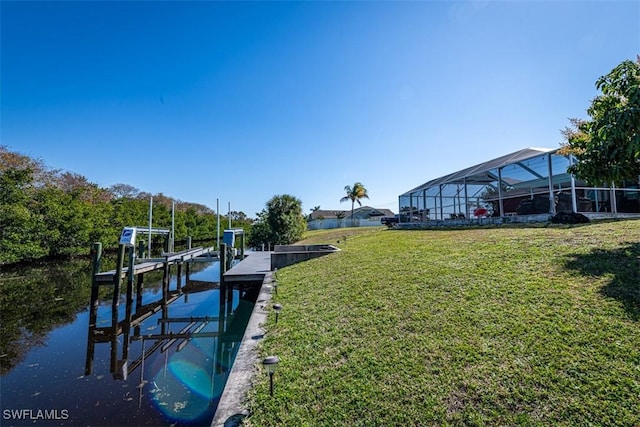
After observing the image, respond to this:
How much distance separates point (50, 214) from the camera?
1972cm

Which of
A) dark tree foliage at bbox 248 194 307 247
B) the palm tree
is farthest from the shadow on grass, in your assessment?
the palm tree

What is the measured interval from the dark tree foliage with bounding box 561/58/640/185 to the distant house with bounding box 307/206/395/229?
1197 inches

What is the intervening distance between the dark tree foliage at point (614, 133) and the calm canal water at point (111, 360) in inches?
299

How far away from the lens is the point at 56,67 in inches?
388

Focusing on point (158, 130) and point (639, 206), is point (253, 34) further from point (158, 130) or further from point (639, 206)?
point (639, 206)

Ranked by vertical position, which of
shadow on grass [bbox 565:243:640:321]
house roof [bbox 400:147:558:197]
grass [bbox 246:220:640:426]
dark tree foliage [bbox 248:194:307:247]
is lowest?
grass [bbox 246:220:640:426]

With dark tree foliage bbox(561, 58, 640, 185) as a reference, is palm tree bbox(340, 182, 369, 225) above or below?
above

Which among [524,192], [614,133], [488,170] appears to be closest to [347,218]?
[488,170]

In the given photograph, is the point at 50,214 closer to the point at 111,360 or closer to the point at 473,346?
the point at 111,360

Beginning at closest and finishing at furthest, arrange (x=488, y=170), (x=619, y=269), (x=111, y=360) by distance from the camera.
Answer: (x=619, y=269)
(x=111, y=360)
(x=488, y=170)

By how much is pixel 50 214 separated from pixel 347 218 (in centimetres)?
3847

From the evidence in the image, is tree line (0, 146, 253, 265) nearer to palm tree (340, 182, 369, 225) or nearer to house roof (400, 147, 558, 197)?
house roof (400, 147, 558, 197)

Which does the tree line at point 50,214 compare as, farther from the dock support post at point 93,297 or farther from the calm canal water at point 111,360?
the dock support post at point 93,297

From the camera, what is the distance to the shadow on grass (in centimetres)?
347
